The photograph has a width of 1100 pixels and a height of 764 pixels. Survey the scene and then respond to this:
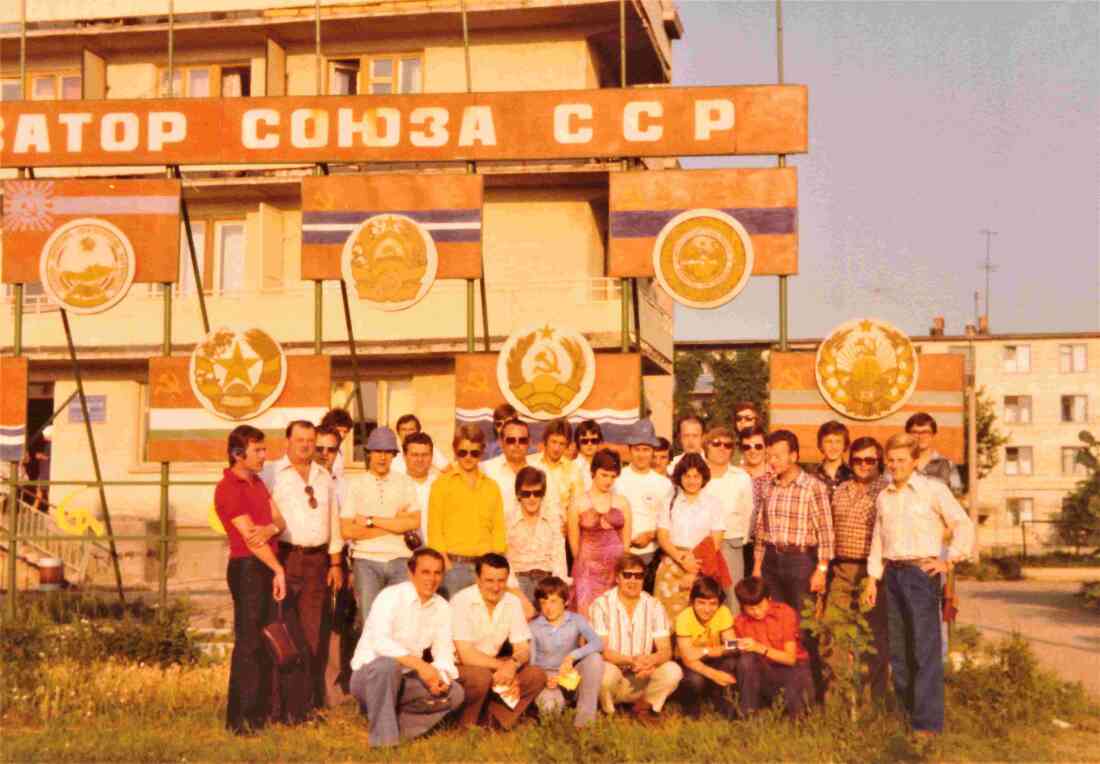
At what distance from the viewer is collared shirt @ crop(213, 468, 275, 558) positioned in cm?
935

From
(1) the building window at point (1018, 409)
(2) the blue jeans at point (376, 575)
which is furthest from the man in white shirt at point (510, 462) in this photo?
(1) the building window at point (1018, 409)

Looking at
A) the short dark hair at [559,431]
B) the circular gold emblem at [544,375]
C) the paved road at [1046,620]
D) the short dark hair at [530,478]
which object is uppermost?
the circular gold emblem at [544,375]

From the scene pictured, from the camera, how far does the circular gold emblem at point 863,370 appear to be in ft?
42.8

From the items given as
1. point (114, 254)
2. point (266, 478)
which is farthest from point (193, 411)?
point (266, 478)

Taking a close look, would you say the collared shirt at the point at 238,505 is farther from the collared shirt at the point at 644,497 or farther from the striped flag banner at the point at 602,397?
the striped flag banner at the point at 602,397

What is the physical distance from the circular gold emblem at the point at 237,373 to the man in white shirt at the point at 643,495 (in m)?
4.80

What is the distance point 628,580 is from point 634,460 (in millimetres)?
1130

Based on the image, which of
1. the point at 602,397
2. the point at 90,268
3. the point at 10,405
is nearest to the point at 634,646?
the point at 602,397

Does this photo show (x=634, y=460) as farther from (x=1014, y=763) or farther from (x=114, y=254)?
(x=114, y=254)

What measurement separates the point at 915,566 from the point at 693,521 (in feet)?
5.42

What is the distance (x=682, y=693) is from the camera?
382 inches

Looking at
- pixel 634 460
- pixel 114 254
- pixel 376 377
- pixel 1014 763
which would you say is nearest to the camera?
pixel 1014 763

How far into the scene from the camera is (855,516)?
9758 mm

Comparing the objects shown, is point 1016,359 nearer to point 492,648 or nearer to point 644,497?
point 644,497
